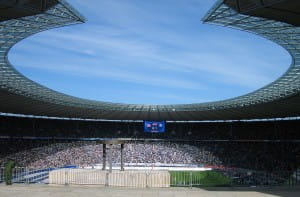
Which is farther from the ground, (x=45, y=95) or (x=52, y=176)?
(x=45, y=95)

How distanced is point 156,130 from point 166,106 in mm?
13688

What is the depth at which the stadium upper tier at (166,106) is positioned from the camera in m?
18.8

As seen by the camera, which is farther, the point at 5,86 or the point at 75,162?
the point at 75,162

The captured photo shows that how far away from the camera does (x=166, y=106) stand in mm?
62844

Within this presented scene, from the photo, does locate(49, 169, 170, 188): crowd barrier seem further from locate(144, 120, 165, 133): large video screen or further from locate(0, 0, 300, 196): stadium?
locate(144, 120, 165, 133): large video screen

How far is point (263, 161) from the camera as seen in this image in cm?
6900

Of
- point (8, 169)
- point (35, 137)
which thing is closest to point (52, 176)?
point (8, 169)

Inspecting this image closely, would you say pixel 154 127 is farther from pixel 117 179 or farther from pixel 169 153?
pixel 117 179

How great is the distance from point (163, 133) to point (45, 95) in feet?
114

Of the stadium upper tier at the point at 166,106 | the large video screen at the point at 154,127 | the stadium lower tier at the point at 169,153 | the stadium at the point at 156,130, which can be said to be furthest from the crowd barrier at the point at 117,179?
the large video screen at the point at 154,127

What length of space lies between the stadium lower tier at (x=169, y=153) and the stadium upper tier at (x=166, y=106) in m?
5.72

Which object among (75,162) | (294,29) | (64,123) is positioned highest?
(294,29)

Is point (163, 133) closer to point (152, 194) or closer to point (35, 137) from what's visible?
point (35, 137)

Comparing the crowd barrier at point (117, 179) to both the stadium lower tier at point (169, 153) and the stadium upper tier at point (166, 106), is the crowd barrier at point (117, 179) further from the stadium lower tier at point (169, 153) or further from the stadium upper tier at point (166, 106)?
the stadium lower tier at point (169, 153)
